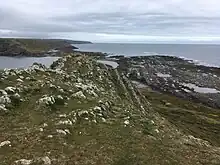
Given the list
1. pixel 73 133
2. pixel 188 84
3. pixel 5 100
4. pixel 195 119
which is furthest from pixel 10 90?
pixel 188 84

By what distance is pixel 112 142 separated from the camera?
25.3m

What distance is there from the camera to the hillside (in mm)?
22016

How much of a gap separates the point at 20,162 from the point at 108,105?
55.4 ft

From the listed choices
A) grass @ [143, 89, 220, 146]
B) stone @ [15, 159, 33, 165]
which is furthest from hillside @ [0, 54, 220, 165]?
grass @ [143, 89, 220, 146]

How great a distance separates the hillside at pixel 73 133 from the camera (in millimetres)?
22016

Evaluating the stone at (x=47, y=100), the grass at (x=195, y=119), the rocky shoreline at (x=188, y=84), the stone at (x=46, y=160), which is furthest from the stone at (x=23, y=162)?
the rocky shoreline at (x=188, y=84)

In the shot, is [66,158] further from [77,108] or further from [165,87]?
[165,87]

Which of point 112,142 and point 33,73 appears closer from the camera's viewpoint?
point 112,142

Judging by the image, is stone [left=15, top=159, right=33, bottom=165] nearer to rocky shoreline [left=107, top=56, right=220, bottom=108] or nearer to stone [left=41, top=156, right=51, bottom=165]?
stone [left=41, top=156, right=51, bottom=165]

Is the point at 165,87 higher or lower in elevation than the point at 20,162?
lower

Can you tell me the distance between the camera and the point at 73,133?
25734mm

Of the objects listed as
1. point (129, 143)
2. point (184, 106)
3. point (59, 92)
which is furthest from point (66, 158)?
point (184, 106)

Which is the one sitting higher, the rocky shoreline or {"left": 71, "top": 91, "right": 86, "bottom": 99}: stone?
{"left": 71, "top": 91, "right": 86, "bottom": 99}: stone

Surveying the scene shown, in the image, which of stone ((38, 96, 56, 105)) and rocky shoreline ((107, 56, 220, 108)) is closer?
stone ((38, 96, 56, 105))
